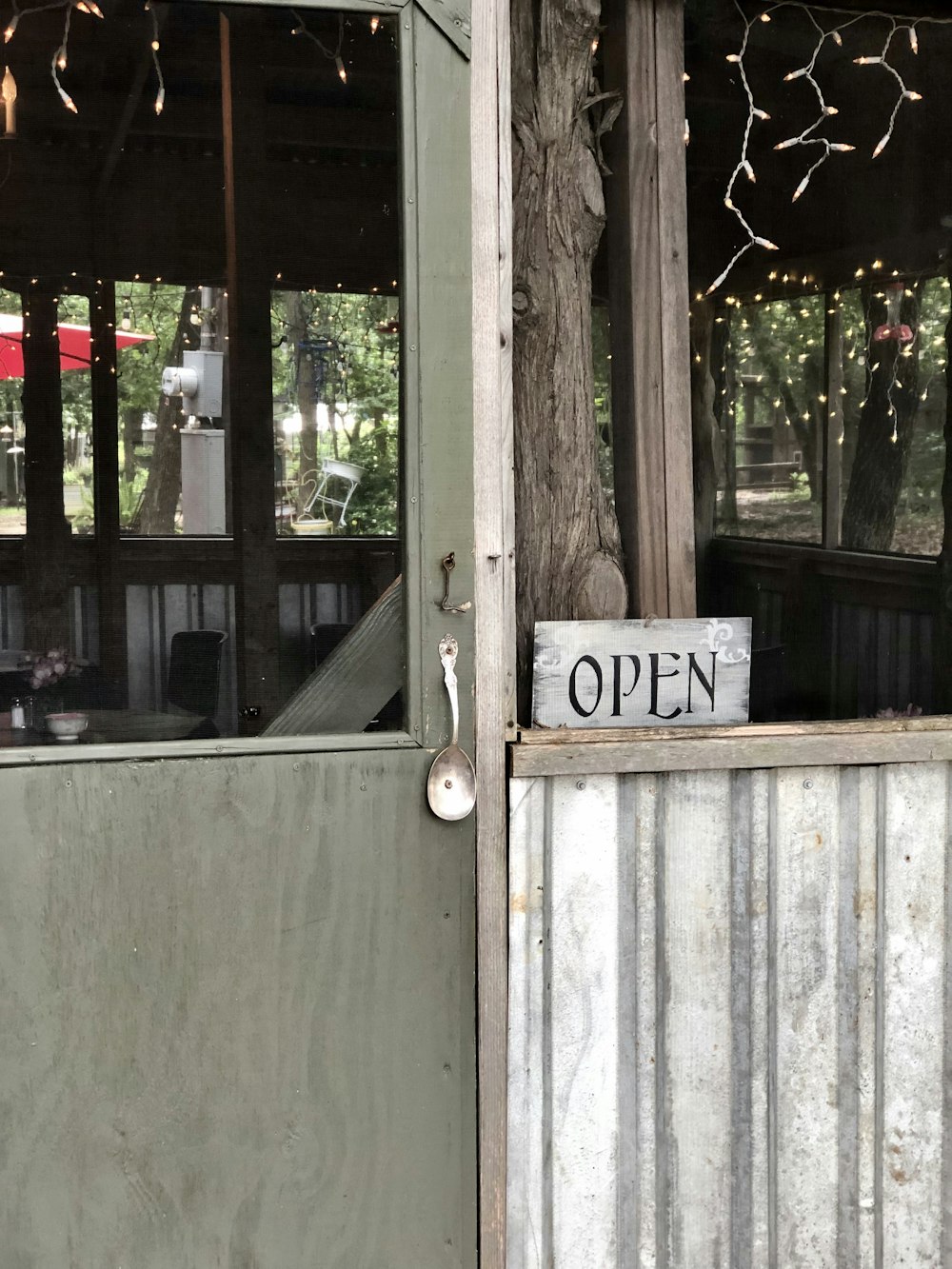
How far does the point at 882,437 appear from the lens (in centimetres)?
229

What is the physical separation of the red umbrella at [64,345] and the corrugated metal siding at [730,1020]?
94 cm

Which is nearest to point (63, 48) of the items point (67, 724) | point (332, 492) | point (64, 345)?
point (64, 345)

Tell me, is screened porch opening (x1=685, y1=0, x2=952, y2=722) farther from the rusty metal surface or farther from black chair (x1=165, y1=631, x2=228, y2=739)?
black chair (x1=165, y1=631, x2=228, y2=739)

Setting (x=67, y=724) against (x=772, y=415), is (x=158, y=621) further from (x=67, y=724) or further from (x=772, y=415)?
(x=772, y=415)

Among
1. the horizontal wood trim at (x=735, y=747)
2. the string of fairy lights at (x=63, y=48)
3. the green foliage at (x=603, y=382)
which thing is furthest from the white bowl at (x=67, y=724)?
the green foliage at (x=603, y=382)

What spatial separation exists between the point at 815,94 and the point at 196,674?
4.67ft

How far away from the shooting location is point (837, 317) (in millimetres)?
2240

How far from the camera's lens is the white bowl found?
1.95m

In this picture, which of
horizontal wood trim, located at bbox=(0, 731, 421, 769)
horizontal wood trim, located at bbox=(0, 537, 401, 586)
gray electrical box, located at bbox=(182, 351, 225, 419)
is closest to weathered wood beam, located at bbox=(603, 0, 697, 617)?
horizontal wood trim, located at bbox=(0, 537, 401, 586)

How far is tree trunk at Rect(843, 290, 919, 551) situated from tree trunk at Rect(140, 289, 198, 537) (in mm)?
1113

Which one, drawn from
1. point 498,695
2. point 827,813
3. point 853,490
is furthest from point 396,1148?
point 853,490

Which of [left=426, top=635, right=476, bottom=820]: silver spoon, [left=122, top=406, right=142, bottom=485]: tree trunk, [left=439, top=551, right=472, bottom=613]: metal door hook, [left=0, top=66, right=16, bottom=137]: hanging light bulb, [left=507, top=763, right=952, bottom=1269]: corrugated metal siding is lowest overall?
[left=507, top=763, right=952, bottom=1269]: corrugated metal siding

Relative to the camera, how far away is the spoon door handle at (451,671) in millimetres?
2068

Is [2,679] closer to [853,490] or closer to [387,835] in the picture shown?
[387,835]
